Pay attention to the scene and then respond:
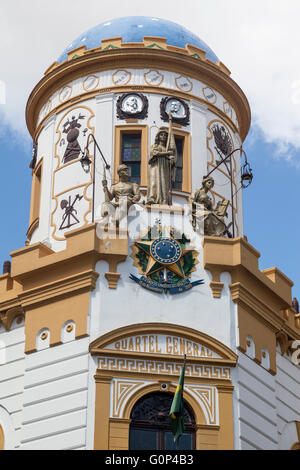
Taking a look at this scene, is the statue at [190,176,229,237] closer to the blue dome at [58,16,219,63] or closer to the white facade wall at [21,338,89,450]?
the white facade wall at [21,338,89,450]

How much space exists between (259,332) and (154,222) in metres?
4.42

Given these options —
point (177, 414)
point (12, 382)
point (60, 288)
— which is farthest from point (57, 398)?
point (177, 414)

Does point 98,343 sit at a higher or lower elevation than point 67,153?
lower

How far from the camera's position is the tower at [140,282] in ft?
85.7

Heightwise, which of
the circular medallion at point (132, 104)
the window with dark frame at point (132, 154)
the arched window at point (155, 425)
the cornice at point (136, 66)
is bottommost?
the arched window at point (155, 425)

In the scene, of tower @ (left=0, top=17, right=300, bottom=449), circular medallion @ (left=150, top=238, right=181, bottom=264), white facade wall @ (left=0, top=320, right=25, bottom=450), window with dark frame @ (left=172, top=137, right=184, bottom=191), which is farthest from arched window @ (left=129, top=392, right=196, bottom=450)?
window with dark frame @ (left=172, top=137, right=184, bottom=191)

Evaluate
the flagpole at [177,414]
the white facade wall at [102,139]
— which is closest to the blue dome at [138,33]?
the white facade wall at [102,139]

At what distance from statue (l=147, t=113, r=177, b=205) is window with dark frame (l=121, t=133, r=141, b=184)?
1.15 metres

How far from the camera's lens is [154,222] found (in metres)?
28.8

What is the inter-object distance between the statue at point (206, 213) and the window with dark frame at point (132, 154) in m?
2.35

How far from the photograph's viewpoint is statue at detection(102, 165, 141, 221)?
1141 inches

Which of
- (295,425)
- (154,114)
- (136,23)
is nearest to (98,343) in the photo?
(295,425)

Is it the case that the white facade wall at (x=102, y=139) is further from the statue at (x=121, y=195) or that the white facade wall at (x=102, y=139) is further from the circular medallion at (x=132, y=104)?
the statue at (x=121, y=195)
